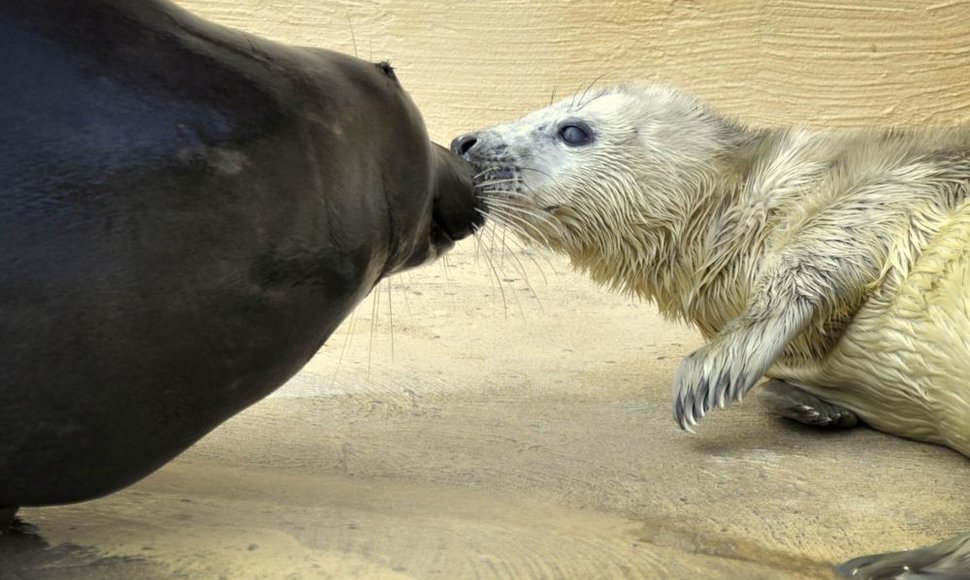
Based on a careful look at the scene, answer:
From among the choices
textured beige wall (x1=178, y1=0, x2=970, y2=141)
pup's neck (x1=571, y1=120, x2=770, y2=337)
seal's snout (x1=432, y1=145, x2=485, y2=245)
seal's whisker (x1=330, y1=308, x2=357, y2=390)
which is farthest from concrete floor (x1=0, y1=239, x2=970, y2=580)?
textured beige wall (x1=178, y1=0, x2=970, y2=141)

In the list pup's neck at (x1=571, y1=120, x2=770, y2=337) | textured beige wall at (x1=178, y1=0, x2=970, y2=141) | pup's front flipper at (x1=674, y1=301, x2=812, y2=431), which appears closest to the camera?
pup's front flipper at (x1=674, y1=301, x2=812, y2=431)

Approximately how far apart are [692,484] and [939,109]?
4115 millimetres

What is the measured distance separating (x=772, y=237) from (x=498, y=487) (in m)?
1.31

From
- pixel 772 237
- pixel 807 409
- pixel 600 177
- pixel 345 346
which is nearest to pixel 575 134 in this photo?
pixel 600 177

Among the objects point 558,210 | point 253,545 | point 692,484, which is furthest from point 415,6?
point 253,545

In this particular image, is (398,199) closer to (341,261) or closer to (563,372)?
(341,261)

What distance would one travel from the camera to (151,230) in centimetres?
185

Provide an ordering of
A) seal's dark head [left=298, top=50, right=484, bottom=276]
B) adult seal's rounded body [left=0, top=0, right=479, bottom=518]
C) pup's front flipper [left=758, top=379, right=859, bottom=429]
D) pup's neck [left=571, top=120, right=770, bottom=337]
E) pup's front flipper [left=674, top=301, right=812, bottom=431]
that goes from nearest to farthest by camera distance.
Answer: adult seal's rounded body [left=0, top=0, right=479, bottom=518]
seal's dark head [left=298, top=50, right=484, bottom=276]
pup's front flipper [left=674, top=301, right=812, bottom=431]
pup's front flipper [left=758, top=379, right=859, bottom=429]
pup's neck [left=571, top=120, right=770, bottom=337]

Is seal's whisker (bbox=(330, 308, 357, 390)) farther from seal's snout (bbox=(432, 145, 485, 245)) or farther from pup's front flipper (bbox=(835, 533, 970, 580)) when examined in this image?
pup's front flipper (bbox=(835, 533, 970, 580))

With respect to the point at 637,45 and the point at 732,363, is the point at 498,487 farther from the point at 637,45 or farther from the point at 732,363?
the point at 637,45

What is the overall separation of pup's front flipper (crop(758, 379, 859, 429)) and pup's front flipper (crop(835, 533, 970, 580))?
1.10 metres

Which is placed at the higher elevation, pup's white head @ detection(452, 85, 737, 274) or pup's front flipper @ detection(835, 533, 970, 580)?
pup's white head @ detection(452, 85, 737, 274)

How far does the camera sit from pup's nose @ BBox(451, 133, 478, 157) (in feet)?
12.8

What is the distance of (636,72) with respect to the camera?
6.13 meters
